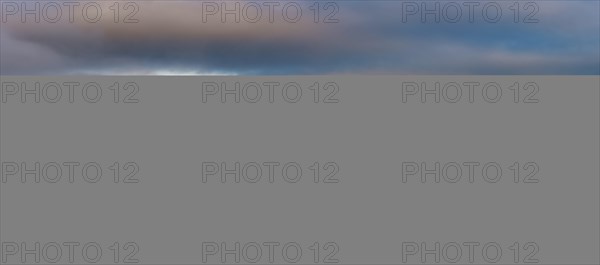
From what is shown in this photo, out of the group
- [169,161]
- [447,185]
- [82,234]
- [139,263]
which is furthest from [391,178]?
[82,234]

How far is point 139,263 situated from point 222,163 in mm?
1482

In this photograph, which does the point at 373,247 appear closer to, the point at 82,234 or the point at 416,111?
the point at 416,111

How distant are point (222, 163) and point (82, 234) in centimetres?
176

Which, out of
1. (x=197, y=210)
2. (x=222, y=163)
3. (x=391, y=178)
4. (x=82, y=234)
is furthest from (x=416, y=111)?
(x=82, y=234)

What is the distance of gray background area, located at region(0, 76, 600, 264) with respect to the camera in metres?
6.82

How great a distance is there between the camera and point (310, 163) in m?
6.80

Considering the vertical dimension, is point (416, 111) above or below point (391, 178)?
above

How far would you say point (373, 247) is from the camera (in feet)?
22.7

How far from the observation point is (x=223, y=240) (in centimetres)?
690

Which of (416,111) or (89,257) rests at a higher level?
(416,111)

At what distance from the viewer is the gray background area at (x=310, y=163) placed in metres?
6.82

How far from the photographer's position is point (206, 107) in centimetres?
685

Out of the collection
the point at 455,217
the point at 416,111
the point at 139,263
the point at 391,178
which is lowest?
the point at 139,263

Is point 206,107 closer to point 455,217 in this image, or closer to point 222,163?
point 222,163
